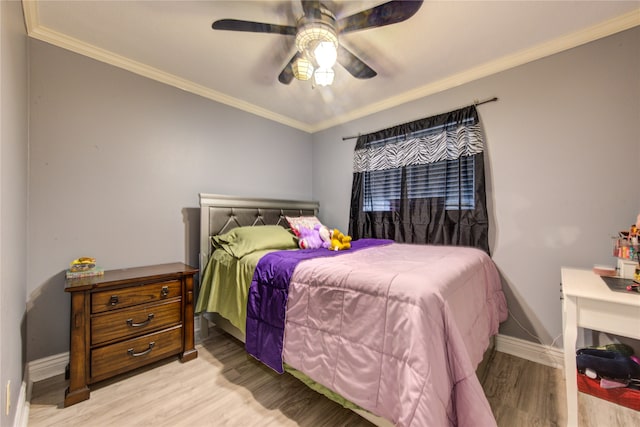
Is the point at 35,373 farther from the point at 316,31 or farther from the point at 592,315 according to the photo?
the point at 592,315

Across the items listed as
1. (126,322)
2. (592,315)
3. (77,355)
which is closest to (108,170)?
(126,322)

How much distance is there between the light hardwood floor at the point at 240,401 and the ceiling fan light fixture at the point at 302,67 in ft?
7.11

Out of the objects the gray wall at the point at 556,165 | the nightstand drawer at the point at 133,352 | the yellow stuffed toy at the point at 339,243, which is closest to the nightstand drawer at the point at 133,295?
the nightstand drawer at the point at 133,352

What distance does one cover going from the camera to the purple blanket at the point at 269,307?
1567 millimetres

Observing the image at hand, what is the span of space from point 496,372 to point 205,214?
2.78 m

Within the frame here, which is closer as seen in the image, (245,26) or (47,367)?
(245,26)

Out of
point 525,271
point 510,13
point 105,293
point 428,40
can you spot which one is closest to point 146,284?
point 105,293

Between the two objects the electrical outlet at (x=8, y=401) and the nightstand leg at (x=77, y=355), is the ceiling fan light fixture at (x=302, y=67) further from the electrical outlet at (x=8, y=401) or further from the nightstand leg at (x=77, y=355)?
the electrical outlet at (x=8, y=401)

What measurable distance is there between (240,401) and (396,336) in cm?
116

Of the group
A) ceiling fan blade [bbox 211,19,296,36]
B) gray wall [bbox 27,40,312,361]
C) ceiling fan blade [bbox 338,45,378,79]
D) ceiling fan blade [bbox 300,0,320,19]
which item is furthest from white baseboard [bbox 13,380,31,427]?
ceiling fan blade [bbox 338,45,378,79]

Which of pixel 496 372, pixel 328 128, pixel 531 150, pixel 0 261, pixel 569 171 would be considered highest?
pixel 328 128

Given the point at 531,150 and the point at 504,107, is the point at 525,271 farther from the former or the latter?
the point at 504,107

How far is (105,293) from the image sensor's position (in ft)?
5.36

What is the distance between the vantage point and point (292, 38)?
6.30 feet
